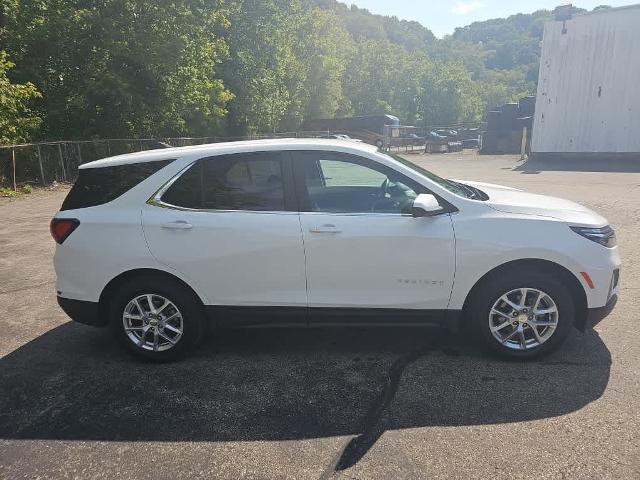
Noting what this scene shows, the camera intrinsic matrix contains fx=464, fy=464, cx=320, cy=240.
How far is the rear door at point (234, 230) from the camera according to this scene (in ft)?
11.4

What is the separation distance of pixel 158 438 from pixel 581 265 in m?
3.13

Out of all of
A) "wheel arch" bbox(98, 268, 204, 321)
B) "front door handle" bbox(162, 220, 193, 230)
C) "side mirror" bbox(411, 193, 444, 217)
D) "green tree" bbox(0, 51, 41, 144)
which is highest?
"green tree" bbox(0, 51, 41, 144)

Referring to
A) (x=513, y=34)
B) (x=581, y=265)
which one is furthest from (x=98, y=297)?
(x=513, y=34)

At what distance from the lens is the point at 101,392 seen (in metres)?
3.34

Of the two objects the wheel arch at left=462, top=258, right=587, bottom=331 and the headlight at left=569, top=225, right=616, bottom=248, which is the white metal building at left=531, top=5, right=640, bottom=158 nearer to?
the headlight at left=569, top=225, right=616, bottom=248

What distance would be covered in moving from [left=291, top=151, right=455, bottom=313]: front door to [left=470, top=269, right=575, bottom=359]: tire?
32cm

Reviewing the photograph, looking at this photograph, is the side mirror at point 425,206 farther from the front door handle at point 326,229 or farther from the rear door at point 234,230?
the rear door at point 234,230

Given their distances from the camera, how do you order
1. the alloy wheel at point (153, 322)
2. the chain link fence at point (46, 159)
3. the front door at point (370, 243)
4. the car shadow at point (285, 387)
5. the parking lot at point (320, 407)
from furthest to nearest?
1. the chain link fence at point (46, 159)
2. the alloy wheel at point (153, 322)
3. the front door at point (370, 243)
4. the car shadow at point (285, 387)
5. the parking lot at point (320, 407)

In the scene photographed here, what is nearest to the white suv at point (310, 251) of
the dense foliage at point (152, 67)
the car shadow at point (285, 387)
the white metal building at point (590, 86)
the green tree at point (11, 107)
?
the car shadow at point (285, 387)

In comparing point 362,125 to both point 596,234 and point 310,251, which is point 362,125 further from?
point 310,251

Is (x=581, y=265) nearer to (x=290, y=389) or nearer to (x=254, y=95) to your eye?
(x=290, y=389)

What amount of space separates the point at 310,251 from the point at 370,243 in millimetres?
449

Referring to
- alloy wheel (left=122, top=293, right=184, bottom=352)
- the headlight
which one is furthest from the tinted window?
the headlight

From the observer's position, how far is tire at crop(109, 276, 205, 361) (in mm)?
3600
